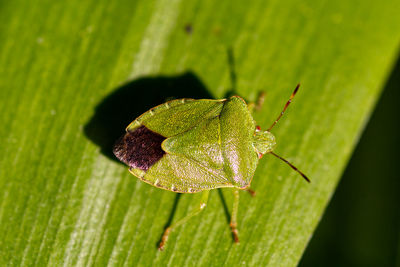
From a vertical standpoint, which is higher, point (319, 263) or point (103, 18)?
point (103, 18)

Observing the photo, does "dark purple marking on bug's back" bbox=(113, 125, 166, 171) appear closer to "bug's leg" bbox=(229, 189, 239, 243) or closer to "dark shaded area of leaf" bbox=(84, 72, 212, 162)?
"dark shaded area of leaf" bbox=(84, 72, 212, 162)

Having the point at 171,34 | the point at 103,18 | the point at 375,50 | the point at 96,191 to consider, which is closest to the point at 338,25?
the point at 375,50

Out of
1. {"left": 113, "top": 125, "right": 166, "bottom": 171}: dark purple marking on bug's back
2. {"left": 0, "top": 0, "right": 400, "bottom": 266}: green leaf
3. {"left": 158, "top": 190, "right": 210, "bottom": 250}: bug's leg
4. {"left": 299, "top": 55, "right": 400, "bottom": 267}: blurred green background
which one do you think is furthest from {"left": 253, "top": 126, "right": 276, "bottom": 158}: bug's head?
{"left": 299, "top": 55, "right": 400, "bottom": 267}: blurred green background

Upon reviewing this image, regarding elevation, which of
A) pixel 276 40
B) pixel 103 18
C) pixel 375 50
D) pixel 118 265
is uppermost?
pixel 375 50

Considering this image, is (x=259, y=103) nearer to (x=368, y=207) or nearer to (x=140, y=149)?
(x=140, y=149)

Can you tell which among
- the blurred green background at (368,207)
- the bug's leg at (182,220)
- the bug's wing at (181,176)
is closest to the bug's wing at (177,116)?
the bug's wing at (181,176)

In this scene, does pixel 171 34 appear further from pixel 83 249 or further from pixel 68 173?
pixel 83 249
